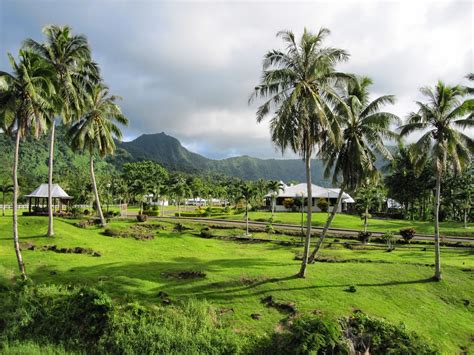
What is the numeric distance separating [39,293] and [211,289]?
7.56 metres

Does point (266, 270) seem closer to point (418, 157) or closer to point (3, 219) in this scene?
point (418, 157)

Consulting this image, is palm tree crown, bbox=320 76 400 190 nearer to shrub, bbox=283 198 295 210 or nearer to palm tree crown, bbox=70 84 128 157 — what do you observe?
palm tree crown, bbox=70 84 128 157

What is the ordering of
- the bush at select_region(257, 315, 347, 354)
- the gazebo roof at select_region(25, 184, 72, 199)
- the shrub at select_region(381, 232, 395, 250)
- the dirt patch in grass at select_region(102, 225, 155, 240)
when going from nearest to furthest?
the bush at select_region(257, 315, 347, 354), the shrub at select_region(381, 232, 395, 250), the dirt patch in grass at select_region(102, 225, 155, 240), the gazebo roof at select_region(25, 184, 72, 199)

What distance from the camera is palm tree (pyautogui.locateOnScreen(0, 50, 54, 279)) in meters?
16.9

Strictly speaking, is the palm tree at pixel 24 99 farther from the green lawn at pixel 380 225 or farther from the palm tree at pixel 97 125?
the green lawn at pixel 380 225

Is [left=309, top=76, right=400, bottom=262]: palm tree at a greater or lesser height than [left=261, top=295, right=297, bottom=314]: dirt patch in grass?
greater

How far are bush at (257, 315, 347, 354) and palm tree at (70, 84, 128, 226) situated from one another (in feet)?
88.3

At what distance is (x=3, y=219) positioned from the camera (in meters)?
31.9

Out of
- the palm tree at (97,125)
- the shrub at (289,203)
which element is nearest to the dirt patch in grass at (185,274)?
the palm tree at (97,125)

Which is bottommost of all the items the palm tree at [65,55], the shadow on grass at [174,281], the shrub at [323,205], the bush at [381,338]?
the bush at [381,338]

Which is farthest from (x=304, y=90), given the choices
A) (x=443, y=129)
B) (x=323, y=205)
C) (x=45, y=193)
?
(x=323, y=205)

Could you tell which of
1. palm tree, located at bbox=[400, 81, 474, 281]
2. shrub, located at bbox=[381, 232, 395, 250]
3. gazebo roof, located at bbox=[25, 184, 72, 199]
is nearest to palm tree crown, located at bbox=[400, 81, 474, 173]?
palm tree, located at bbox=[400, 81, 474, 281]

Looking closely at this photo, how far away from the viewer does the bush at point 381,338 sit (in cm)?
1227

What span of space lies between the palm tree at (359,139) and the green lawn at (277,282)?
5108mm
